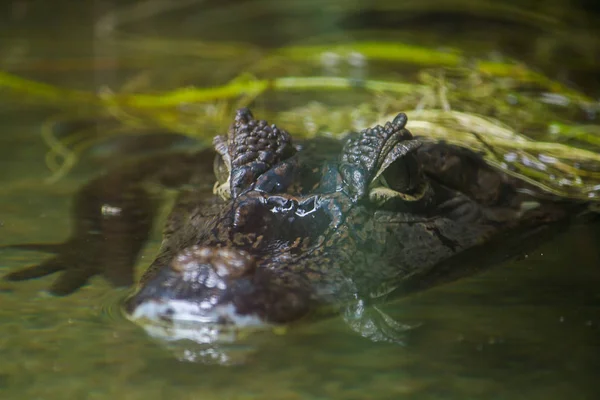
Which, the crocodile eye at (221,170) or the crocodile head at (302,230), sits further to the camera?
the crocodile eye at (221,170)

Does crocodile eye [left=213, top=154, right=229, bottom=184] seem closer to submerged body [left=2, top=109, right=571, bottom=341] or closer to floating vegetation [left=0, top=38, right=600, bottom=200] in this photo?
submerged body [left=2, top=109, right=571, bottom=341]

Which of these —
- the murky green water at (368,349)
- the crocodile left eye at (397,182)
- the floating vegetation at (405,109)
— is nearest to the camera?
the murky green water at (368,349)

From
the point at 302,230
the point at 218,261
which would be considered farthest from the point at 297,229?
the point at 218,261

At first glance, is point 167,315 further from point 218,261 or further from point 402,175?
point 402,175

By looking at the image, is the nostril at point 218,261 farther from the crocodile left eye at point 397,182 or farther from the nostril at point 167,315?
the crocodile left eye at point 397,182

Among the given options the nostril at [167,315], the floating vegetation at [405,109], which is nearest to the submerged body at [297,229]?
the nostril at [167,315]

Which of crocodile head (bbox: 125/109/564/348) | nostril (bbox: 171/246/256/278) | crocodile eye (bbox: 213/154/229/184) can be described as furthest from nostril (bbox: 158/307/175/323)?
crocodile eye (bbox: 213/154/229/184)
